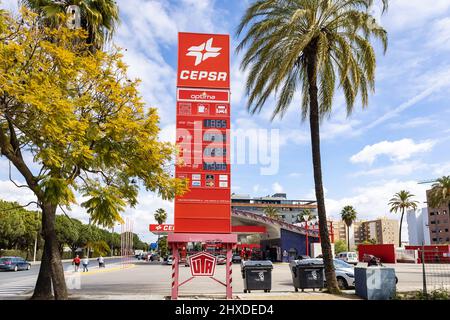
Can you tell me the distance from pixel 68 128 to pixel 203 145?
541 centimetres

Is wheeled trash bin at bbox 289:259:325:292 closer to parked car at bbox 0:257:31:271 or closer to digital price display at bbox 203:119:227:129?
digital price display at bbox 203:119:227:129

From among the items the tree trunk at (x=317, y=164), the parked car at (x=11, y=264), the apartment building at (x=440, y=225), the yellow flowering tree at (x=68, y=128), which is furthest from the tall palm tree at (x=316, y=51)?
the apartment building at (x=440, y=225)

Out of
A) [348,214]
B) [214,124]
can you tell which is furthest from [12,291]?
[348,214]

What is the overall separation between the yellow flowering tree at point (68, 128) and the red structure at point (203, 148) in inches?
27.7

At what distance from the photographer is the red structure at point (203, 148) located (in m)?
15.3

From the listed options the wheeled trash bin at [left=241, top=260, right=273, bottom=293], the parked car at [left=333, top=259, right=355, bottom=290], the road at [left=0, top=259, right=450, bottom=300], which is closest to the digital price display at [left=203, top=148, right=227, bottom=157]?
the wheeled trash bin at [left=241, top=260, right=273, bottom=293]

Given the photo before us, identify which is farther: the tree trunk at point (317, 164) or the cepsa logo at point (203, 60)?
the tree trunk at point (317, 164)

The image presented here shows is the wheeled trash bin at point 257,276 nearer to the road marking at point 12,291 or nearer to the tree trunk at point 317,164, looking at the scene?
the tree trunk at point 317,164

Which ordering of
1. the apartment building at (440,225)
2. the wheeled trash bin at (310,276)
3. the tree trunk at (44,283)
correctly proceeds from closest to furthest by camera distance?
1. the tree trunk at (44,283)
2. the wheeled trash bin at (310,276)
3. the apartment building at (440,225)

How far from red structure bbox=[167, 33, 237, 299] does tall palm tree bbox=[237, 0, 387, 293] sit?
7.85 ft

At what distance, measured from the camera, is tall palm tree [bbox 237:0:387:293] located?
643 inches

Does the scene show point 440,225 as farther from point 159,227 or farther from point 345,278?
point 345,278

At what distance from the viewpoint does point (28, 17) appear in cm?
1216
